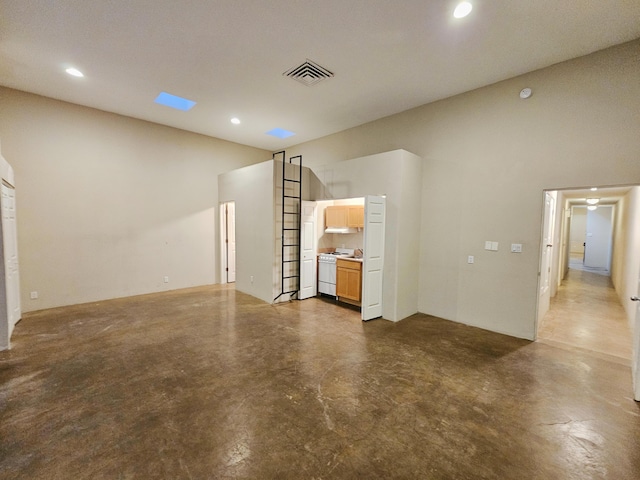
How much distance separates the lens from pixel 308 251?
6188 millimetres

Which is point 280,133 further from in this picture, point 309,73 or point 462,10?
point 462,10

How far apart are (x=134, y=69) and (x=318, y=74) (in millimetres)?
2770

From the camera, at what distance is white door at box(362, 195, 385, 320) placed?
182 inches

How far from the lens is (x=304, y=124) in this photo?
6.26m

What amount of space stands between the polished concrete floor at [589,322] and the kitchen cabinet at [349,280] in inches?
116

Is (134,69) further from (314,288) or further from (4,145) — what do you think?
(314,288)

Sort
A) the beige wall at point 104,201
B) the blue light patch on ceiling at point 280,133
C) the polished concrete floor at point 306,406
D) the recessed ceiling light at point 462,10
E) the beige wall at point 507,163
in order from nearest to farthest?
the polished concrete floor at point 306,406
the recessed ceiling light at point 462,10
the beige wall at point 507,163
the beige wall at point 104,201
the blue light patch on ceiling at point 280,133

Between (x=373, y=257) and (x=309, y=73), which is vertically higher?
(x=309, y=73)

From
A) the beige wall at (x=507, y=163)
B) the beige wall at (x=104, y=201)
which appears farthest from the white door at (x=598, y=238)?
the beige wall at (x=104, y=201)

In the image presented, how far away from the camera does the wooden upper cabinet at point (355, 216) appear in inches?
231

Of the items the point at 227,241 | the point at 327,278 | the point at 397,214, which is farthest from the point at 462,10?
the point at 227,241

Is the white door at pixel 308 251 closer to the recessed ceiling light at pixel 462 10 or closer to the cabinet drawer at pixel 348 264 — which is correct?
the cabinet drawer at pixel 348 264

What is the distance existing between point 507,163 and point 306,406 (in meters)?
4.44

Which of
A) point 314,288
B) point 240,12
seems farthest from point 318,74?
point 314,288
